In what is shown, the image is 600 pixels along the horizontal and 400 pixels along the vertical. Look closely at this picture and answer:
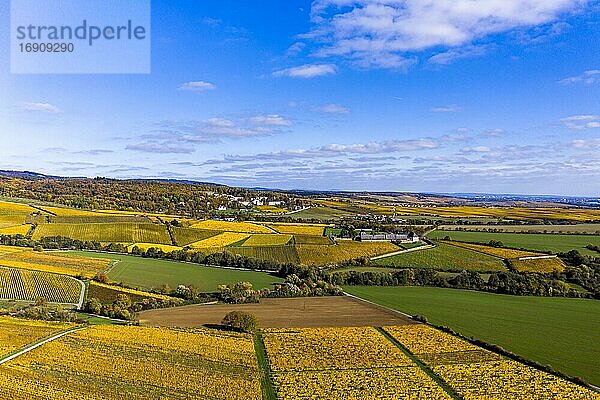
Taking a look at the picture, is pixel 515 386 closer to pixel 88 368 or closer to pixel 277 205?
pixel 88 368

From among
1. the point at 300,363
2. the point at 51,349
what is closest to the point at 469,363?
the point at 300,363

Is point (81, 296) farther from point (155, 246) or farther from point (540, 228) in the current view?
point (540, 228)

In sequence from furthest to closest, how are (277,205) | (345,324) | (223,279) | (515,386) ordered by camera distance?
(277,205)
(223,279)
(345,324)
(515,386)

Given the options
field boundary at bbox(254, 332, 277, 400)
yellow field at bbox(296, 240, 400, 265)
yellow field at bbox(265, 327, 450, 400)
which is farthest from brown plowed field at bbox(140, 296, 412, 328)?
yellow field at bbox(296, 240, 400, 265)

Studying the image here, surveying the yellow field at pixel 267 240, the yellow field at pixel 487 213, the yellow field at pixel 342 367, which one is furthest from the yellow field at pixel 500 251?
the yellow field at pixel 487 213

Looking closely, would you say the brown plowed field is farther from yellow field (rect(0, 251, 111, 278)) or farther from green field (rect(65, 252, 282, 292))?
yellow field (rect(0, 251, 111, 278))
